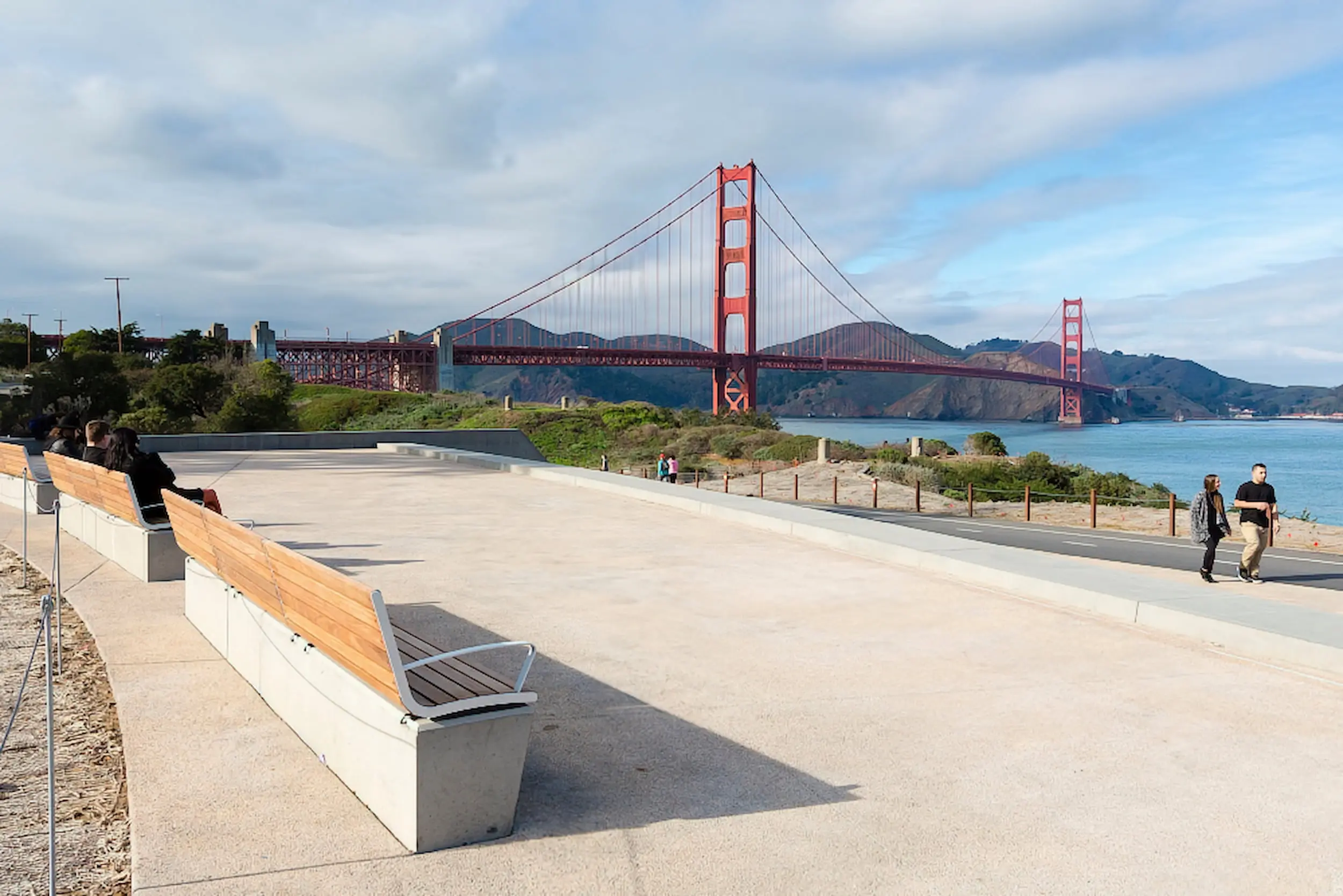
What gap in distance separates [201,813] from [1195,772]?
12.0 feet

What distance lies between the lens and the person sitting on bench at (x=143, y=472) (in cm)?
806

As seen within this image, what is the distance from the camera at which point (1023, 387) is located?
141875mm

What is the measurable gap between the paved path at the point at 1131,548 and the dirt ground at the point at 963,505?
1443 millimetres

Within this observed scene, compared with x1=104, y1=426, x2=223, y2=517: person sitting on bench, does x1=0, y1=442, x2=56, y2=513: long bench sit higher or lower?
lower

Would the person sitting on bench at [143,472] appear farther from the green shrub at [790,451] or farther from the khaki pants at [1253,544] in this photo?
the green shrub at [790,451]

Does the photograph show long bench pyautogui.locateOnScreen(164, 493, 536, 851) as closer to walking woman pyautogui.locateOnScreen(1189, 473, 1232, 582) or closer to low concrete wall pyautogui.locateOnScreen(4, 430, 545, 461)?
walking woman pyautogui.locateOnScreen(1189, 473, 1232, 582)

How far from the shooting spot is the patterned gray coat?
35.2ft

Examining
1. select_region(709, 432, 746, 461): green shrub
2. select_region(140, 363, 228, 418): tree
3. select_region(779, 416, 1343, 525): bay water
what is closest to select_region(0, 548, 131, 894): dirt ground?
select_region(140, 363, 228, 418): tree

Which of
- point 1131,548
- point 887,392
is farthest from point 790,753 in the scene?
point 887,392

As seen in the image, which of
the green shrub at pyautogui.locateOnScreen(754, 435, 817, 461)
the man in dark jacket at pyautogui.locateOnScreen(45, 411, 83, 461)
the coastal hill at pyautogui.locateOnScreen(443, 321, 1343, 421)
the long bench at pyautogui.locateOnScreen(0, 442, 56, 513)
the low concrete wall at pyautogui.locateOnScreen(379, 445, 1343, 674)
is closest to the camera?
the low concrete wall at pyautogui.locateOnScreen(379, 445, 1343, 674)

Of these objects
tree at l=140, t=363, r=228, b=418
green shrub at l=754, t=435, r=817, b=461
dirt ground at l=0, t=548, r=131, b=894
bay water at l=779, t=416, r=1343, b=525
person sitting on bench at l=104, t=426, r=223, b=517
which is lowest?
bay water at l=779, t=416, r=1343, b=525

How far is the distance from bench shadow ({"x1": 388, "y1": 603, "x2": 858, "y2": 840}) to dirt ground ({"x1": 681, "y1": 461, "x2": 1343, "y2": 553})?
17141 millimetres

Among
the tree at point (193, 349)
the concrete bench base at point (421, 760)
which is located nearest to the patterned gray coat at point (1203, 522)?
the concrete bench base at point (421, 760)

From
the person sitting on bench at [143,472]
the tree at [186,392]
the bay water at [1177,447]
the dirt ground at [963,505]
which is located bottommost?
the bay water at [1177,447]
